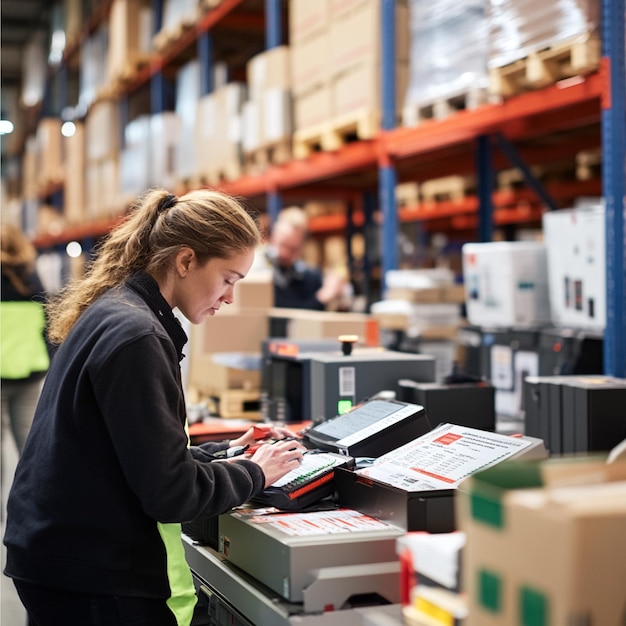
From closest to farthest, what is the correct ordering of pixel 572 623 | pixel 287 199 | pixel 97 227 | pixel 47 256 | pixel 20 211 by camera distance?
1. pixel 572 623
2. pixel 287 199
3. pixel 97 227
4. pixel 47 256
5. pixel 20 211

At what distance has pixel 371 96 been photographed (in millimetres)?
5777

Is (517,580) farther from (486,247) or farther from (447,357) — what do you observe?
(447,357)

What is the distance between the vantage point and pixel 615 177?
397 cm

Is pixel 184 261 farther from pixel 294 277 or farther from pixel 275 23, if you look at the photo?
pixel 275 23

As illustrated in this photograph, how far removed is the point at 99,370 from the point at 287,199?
24.8ft

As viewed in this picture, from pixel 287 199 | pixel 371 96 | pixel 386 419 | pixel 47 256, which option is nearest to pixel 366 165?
pixel 371 96

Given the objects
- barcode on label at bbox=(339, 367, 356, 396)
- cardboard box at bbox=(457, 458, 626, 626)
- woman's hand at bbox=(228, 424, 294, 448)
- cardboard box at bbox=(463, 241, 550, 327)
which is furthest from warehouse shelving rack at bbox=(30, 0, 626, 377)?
cardboard box at bbox=(457, 458, 626, 626)

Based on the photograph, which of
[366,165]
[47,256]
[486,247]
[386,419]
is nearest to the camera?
[386,419]

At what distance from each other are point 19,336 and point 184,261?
3.48 metres

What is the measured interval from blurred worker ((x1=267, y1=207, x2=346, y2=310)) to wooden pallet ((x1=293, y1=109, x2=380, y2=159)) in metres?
0.56

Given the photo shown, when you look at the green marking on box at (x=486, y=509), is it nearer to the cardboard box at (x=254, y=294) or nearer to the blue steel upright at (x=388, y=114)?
the cardboard box at (x=254, y=294)

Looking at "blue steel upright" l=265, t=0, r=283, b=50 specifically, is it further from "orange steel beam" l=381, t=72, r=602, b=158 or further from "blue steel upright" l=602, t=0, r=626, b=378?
"blue steel upright" l=602, t=0, r=626, b=378

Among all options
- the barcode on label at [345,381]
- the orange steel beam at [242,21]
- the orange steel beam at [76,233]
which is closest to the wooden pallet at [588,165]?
the orange steel beam at [242,21]

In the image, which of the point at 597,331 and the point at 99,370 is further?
the point at 597,331
